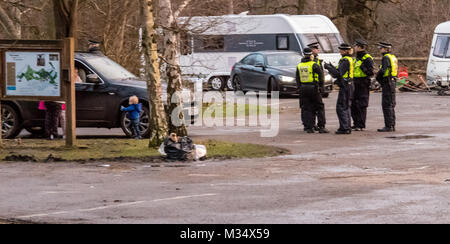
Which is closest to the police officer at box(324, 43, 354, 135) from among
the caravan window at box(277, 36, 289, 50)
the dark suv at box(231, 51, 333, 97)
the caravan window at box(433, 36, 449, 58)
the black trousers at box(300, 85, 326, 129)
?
the black trousers at box(300, 85, 326, 129)

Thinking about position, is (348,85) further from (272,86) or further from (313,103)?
(272,86)

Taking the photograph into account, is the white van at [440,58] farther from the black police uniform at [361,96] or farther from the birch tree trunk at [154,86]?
the birch tree trunk at [154,86]

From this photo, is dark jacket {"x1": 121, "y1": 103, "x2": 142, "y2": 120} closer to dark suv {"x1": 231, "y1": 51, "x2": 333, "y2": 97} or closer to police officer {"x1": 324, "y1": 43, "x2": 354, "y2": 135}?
police officer {"x1": 324, "y1": 43, "x2": 354, "y2": 135}

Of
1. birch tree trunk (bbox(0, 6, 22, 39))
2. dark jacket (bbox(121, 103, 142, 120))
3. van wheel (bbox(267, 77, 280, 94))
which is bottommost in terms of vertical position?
dark jacket (bbox(121, 103, 142, 120))

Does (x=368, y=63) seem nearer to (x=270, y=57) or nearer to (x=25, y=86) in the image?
(x=25, y=86)

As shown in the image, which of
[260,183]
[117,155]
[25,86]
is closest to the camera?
[260,183]

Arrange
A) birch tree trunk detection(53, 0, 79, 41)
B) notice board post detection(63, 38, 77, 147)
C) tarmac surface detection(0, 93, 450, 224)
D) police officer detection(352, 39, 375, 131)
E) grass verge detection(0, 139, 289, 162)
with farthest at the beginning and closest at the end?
birch tree trunk detection(53, 0, 79, 41), police officer detection(352, 39, 375, 131), notice board post detection(63, 38, 77, 147), grass verge detection(0, 139, 289, 162), tarmac surface detection(0, 93, 450, 224)

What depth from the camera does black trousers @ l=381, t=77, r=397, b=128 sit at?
2058 cm

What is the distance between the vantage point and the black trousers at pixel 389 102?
20.6m

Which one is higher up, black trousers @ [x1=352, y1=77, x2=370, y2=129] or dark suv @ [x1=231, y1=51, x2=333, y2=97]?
dark suv @ [x1=231, y1=51, x2=333, y2=97]

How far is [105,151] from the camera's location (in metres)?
16.8

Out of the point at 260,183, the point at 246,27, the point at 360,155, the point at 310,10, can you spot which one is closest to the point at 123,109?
the point at 360,155

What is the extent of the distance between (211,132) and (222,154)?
5.08 meters
